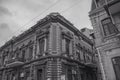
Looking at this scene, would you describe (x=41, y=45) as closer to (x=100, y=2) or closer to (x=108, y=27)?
(x=108, y=27)

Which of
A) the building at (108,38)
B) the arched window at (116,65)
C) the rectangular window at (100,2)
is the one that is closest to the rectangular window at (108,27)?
the building at (108,38)

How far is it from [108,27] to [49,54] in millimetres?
7155

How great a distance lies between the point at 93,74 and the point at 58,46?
10853mm

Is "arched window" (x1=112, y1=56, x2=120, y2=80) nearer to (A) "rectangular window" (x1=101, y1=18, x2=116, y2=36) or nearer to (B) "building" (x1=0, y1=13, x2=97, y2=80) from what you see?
(A) "rectangular window" (x1=101, y1=18, x2=116, y2=36)

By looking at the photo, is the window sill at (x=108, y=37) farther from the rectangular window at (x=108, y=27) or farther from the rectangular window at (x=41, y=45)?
the rectangular window at (x=41, y=45)

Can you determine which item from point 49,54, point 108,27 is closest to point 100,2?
point 108,27

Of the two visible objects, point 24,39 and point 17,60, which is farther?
point 24,39

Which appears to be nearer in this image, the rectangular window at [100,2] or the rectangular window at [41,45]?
the rectangular window at [100,2]

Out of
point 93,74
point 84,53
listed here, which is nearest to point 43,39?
point 84,53

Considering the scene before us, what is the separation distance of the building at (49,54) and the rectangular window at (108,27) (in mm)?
5806

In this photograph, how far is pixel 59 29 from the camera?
48.0 feet

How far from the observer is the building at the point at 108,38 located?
8.36 meters

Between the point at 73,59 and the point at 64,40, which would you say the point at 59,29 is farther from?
the point at 73,59

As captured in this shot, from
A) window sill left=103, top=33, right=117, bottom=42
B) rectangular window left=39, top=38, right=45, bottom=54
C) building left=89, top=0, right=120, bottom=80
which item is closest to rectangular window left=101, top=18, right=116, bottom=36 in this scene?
building left=89, top=0, right=120, bottom=80
